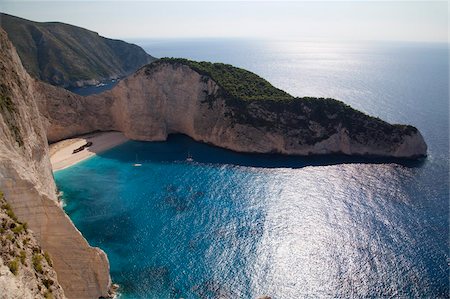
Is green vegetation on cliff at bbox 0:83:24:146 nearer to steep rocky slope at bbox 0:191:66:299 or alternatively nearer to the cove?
the cove

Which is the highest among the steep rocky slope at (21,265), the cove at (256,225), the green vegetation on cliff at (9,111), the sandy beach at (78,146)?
the green vegetation on cliff at (9,111)

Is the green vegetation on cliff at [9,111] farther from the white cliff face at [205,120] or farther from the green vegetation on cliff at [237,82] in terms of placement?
the green vegetation on cliff at [237,82]

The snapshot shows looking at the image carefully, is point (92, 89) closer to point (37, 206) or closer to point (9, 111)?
point (9, 111)

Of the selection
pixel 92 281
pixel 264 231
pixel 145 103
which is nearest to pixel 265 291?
pixel 264 231

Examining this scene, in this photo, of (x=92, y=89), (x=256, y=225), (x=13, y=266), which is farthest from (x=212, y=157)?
(x=92, y=89)

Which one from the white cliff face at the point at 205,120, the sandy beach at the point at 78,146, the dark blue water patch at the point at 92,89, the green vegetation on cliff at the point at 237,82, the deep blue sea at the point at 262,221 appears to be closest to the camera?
the deep blue sea at the point at 262,221

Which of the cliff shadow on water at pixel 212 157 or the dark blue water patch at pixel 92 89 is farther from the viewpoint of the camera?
the dark blue water patch at pixel 92 89

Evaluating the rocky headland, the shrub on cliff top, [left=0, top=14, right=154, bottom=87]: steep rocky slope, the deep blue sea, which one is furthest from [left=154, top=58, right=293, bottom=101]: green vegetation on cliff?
[left=0, top=14, right=154, bottom=87]: steep rocky slope

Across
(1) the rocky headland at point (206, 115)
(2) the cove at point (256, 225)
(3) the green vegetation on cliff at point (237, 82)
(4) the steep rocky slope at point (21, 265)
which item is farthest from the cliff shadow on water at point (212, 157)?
(4) the steep rocky slope at point (21, 265)
